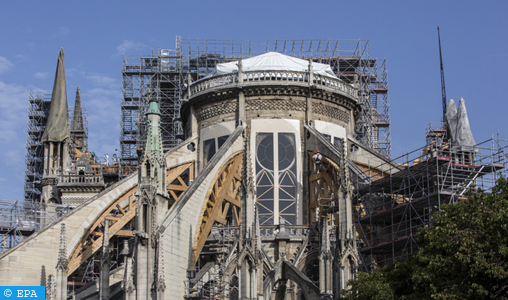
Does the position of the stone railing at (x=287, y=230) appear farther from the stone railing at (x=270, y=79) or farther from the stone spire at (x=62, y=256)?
the stone spire at (x=62, y=256)

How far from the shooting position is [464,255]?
80.8ft

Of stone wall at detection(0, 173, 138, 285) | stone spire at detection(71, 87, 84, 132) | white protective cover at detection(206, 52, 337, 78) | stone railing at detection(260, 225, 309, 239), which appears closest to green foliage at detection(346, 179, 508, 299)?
stone railing at detection(260, 225, 309, 239)

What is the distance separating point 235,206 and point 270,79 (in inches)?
285

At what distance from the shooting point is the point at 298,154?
148 feet

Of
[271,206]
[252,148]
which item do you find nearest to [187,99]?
[252,148]

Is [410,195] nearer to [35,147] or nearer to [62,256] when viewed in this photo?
[62,256]

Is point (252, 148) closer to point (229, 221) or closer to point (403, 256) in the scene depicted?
point (229, 221)

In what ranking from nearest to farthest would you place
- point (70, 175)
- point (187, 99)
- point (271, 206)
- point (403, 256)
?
1. point (403, 256)
2. point (271, 206)
3. point (187, 99)
4. point (70, 175)

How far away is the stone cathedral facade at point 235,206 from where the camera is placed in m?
32.6

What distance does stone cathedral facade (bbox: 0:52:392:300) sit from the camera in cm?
3259

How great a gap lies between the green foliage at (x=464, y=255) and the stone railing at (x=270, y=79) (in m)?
19.6

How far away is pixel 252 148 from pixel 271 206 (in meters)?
3.31

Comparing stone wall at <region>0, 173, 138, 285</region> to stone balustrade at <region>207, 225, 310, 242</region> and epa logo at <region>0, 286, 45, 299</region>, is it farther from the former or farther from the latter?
stone balustrade at <region>207, 225, 310, 242</region>

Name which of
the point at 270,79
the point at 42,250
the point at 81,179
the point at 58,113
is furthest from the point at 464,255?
the point at 58,113
